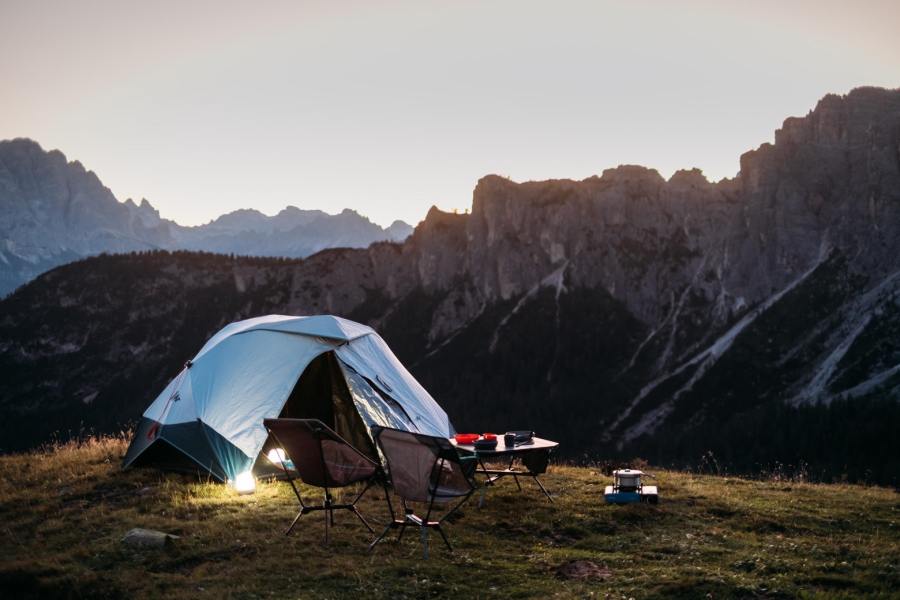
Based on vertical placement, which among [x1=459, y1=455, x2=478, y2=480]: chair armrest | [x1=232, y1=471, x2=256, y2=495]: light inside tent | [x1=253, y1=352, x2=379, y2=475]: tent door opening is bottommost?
[x1=232, y1=471, x2=256, y2=495]: light inside tent

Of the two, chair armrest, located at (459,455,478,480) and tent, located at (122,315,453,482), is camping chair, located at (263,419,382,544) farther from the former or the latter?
tent, located at (122,315,453,482)

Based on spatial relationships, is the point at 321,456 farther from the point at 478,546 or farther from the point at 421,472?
the point at 478,546

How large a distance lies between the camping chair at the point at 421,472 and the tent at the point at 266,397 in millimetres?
6131

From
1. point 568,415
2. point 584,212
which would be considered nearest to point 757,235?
point 584,212

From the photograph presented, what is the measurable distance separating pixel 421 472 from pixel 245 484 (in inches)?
229

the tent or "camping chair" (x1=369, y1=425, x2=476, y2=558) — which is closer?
"camping chair" (x1=369, y1=425, x2=476, y2=558)

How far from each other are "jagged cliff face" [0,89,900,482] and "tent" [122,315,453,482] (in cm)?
8828

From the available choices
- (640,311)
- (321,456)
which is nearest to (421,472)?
(321,456)

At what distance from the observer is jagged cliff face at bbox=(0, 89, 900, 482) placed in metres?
125

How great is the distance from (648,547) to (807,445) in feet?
306

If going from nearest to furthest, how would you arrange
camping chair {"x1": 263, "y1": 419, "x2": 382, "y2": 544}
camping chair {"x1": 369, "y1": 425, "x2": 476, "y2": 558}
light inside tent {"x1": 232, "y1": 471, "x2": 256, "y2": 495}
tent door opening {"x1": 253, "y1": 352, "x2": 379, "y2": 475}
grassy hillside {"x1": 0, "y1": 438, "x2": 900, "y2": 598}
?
grassy hillside {"x1": 0, "y1": 438, "x2": 900, "y2": 598}, camping chair {"x1": 369, "y1": 425, "x2": 476, "y2": 558}, camping chair {"x1": 263, "y1": 419, "x2": 382, "y2": 544}, light inside tent {"x1": 232, "y1": 471, "x2": 256, "y2": 495}, tent door opening {"x1": 253, "y1": 352, "x2": 379, "y2": 475}

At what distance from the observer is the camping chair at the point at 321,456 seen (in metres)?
10.9

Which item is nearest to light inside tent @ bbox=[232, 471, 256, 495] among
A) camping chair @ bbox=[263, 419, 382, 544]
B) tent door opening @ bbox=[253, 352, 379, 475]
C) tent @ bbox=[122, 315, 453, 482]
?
tent @ bbox=[122, 315, 453, 482]

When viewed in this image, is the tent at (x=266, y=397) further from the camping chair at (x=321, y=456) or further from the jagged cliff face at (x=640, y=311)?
the jagged cliff face at (x=640, y=311)
